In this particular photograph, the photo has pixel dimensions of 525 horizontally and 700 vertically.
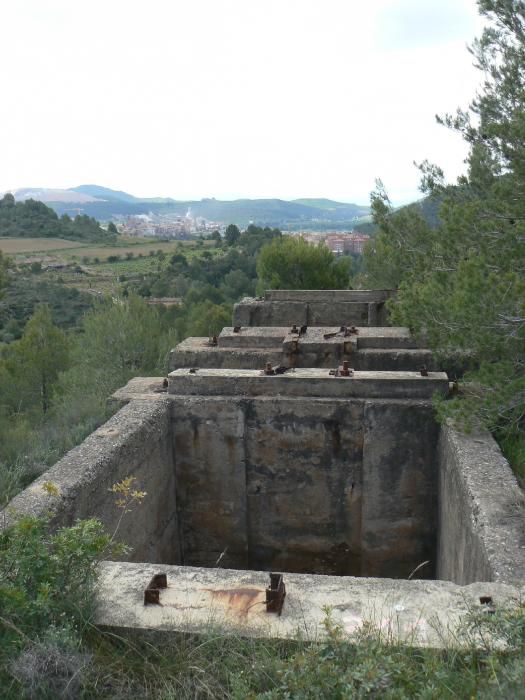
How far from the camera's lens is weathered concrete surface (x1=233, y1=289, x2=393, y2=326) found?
9617mm

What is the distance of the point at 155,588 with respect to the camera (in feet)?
9.79

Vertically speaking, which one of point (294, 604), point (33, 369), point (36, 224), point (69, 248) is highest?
point (36, 224)

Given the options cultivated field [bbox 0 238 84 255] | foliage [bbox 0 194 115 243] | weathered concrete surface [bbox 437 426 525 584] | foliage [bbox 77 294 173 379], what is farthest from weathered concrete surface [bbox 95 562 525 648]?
foliage [bbox 0 194 115 243]

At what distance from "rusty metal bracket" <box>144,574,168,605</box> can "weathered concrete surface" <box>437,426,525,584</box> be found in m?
1.75

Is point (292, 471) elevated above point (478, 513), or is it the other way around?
point (478, 513)

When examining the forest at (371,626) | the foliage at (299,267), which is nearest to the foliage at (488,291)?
the forest at (371,626)

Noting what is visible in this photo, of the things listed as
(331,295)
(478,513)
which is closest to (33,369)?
(331,295)

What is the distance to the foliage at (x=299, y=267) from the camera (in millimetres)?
19625

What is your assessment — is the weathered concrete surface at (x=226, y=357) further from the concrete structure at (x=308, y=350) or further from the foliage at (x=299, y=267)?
the foliage at (x=299, y=267)

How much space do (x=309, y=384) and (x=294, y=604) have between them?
302 cm

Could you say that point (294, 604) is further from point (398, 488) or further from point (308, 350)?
point (308, 350)

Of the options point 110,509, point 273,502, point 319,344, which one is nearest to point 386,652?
point 110,509

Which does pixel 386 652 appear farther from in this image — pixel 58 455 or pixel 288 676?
pixel 58 455

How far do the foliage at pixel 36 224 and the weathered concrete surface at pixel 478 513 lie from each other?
3222 inches
